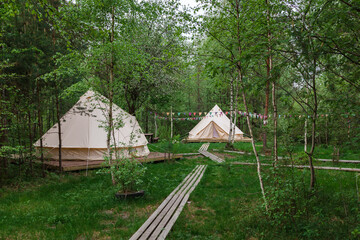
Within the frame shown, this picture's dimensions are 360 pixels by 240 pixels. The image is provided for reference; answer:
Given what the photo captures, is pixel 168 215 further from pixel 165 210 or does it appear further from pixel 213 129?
pixel 213 129

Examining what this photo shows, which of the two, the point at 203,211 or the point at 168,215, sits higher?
the point at 168,215

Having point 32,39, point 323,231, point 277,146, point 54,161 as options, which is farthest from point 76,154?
point 323,231

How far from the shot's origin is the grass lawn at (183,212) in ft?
11.1

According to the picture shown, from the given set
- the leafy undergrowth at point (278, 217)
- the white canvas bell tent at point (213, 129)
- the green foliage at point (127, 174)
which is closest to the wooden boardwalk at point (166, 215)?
the leafy undergrowth at point (278, 217)

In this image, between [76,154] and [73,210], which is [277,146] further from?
[76,154]

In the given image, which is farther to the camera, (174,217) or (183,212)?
(183,212)

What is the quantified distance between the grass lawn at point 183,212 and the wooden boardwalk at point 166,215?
132 mm

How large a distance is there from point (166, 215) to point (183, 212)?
0.48m

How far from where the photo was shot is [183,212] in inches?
170

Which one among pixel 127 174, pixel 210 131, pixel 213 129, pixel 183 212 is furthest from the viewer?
pixel 213 129

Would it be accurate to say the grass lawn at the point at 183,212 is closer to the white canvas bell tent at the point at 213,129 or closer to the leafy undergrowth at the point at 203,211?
the leafy undergrowth at the point at 203,211

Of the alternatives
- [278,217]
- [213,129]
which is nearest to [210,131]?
[213,129]

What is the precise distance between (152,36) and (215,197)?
1052cm

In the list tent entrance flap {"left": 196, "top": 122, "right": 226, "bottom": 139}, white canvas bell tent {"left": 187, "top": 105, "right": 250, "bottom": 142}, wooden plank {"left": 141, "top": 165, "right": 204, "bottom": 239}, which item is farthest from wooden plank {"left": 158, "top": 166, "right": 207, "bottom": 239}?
tent entrance flap {"left": 196, "top": 122, "right": 226, "bottom": 139}
